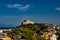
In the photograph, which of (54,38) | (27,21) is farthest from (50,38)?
(27,21)

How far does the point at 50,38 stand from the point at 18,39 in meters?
5.79

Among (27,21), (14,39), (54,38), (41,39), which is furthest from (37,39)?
(27,21)

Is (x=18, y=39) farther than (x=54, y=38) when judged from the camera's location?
No

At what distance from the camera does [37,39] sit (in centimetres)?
2469

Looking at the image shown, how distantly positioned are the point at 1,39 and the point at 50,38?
24.4 feet

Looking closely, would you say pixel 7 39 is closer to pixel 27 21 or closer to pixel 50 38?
pixel 50 38

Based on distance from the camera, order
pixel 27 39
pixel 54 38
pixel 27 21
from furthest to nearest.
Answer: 1. pixel 27 21
2. pixel 54 38
3. pixel 27 39

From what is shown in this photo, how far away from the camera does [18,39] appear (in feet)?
80.2

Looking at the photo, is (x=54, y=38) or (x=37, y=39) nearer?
(x=37, y=39)

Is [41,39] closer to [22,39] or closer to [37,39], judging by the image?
[37,39]

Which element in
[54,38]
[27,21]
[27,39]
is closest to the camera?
[27,39]

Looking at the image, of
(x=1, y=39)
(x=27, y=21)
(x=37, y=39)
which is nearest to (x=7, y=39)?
(x=1, y=39)

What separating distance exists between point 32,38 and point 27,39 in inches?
44.1

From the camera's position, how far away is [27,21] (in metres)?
63.1
